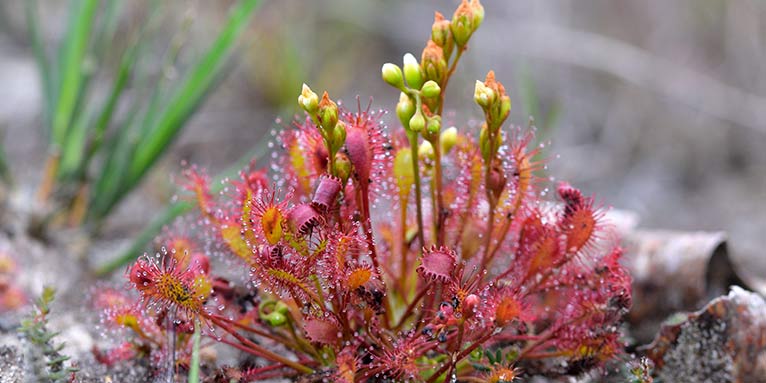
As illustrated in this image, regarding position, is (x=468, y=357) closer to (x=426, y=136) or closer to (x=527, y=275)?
(x=527, y=275)

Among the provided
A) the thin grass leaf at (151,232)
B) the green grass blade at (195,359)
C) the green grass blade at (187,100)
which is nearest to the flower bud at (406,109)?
the green grass blade at (195,359)

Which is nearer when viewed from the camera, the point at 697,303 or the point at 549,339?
the point at 549,339

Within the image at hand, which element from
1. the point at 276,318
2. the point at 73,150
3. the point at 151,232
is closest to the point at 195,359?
the point at 276,318

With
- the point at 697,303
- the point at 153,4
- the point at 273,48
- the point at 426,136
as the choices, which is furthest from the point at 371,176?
the point at 273,48

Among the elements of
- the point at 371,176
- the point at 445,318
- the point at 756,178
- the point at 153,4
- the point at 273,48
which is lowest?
the point at 445,318

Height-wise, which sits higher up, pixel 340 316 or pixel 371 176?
pixel 371 176

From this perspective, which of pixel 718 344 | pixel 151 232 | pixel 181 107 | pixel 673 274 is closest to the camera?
pixel 718 344

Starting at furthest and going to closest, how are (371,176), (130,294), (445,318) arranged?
(130,294)
(371,176)
(445,318)

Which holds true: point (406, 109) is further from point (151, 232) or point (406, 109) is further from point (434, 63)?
point (151, 232)
